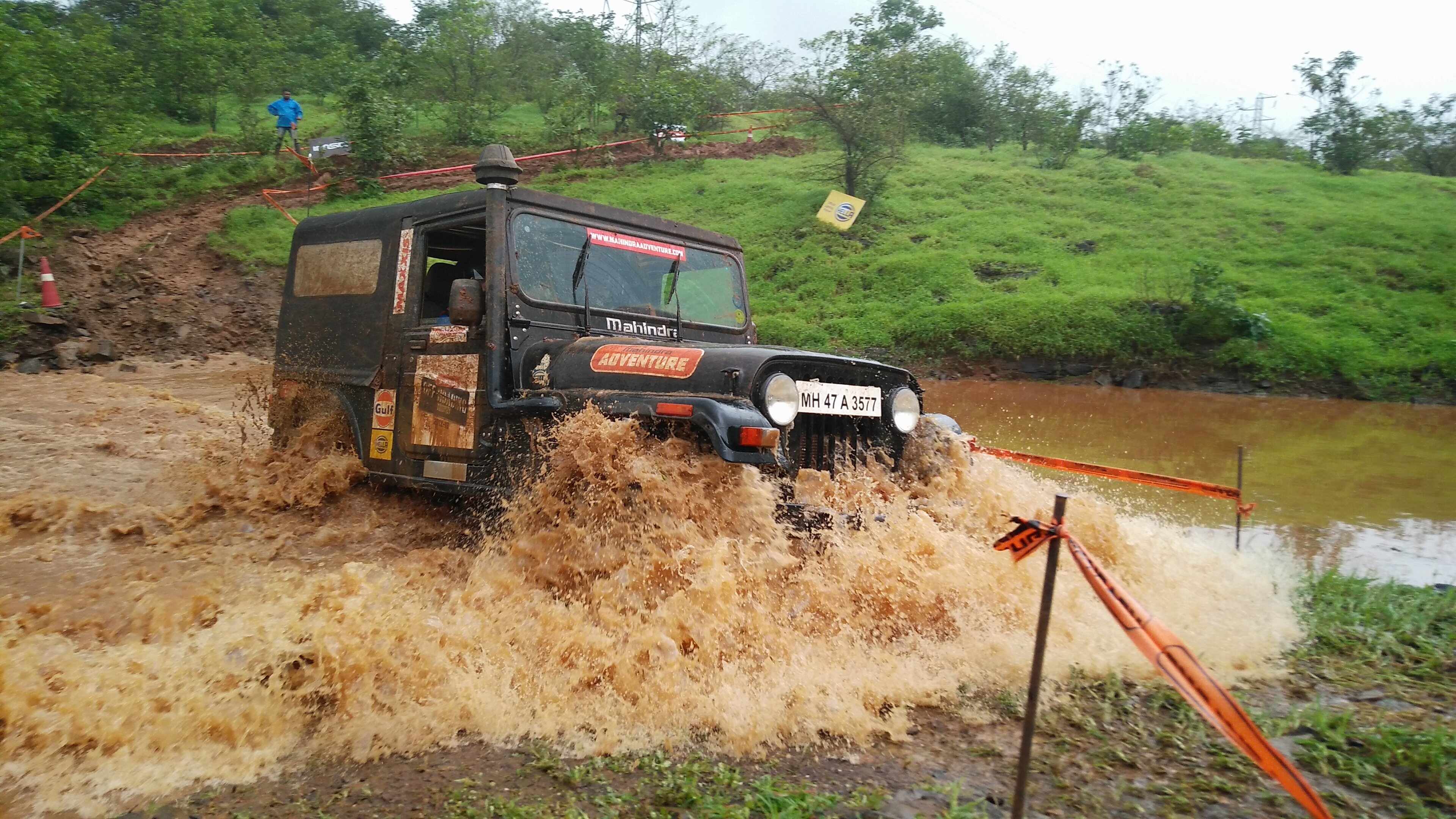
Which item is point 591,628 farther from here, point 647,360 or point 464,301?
point 464,301

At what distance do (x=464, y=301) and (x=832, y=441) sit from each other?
191 centimetres

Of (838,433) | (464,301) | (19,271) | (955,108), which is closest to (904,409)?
(838,433)

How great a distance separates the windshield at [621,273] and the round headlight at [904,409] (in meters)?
1.34

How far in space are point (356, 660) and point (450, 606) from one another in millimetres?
657

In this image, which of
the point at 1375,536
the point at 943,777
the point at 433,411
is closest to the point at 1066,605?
the point at 943,777

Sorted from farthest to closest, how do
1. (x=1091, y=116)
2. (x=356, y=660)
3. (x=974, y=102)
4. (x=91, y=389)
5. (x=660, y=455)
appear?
(x=974, y=102), (x=1091, y=116), (x=91, y=389), (x=660, y=455), (x=356, y=660)

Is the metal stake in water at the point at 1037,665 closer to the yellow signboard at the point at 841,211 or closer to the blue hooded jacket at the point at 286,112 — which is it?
the yellow signboard at the point at 841,211

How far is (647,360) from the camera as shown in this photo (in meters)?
4.48

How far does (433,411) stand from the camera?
5238 mm

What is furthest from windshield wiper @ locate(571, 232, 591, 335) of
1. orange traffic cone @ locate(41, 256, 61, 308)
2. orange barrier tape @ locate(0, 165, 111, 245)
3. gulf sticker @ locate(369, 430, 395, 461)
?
orange barrier tape @ locate(0, 165, 111, 245)

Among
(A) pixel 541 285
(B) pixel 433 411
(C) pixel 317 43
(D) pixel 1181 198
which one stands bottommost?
(B) pixel 433 411

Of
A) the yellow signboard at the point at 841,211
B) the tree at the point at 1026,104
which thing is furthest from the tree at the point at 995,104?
the yellow signboard at the point at 841,211

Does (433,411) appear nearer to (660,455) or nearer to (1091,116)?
(660,455)

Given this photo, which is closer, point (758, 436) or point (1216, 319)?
point (758, 436)
